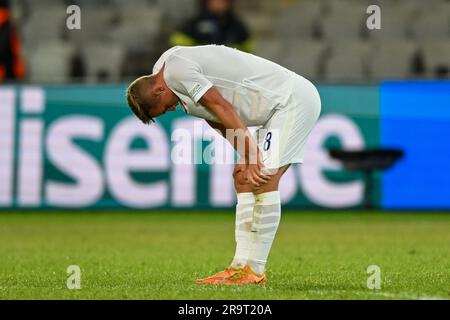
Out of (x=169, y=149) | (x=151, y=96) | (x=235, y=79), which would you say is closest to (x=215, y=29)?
(x=169, y=149)

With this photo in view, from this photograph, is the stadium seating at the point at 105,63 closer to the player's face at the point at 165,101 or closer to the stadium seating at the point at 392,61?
the stadium seating at the point at 392,61

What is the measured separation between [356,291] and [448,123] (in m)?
7.67

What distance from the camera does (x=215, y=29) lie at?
605 inches

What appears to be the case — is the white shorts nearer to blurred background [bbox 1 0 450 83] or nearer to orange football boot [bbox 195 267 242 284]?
orange football boot [bbox 195 267 242 284]

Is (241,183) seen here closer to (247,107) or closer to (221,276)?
(247,107)

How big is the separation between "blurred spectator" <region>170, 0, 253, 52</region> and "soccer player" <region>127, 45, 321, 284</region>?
25.9 ft

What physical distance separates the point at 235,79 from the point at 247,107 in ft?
0.68

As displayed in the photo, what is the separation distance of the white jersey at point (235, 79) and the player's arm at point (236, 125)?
0.12 m

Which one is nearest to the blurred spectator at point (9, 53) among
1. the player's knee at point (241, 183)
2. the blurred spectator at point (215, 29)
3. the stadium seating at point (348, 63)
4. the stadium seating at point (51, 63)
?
the stadium seating at point (51, 63)

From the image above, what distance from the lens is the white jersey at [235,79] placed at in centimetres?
729

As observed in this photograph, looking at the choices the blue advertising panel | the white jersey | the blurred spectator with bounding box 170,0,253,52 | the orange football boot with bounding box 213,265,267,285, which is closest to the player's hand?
the white jersey

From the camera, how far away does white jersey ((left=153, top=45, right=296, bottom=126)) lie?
7285 millimetres

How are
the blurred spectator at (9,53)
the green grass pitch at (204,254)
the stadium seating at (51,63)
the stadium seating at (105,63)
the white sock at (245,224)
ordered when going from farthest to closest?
the stadium seating at (105,63) → the stadium seating at (51,63) → the blurred spectator at (9,53) → the white sock at (245,224) → the green grass pitch at (204,254)

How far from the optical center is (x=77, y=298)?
21.5 feet
